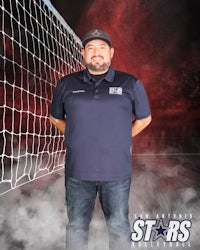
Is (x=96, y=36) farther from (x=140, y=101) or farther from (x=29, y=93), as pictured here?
(x=29, y=93)

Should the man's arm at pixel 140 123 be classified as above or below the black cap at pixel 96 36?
below

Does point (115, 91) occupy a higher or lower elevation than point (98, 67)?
lower

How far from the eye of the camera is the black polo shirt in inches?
71.8

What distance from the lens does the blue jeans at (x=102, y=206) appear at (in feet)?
6.16

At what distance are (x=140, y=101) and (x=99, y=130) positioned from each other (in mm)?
265

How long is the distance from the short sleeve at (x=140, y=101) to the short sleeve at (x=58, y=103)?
14.4 inches

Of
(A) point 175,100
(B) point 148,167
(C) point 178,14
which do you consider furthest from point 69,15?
(B) point 148,167

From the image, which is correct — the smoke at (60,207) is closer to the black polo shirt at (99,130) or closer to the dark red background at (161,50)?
the black polo shirt at (99,130)

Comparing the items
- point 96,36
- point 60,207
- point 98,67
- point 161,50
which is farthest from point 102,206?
point 161,50

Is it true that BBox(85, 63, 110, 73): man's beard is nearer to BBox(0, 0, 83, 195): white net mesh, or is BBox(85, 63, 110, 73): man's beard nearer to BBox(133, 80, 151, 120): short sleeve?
BBox(133, 80, 151, 120): short sleeve

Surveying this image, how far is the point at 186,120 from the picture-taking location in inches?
591

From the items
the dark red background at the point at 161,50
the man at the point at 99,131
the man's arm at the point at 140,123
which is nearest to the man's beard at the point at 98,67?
the man at the point at 99,131

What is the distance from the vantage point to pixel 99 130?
1.82 m

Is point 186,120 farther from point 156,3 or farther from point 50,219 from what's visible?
point 50,219
